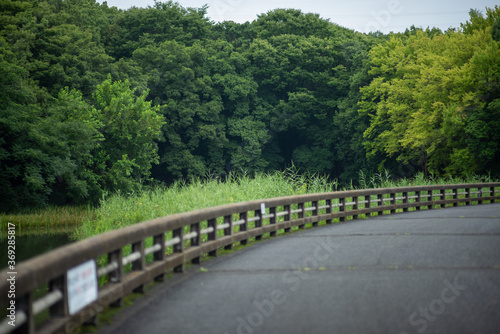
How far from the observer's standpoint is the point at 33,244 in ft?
72.2

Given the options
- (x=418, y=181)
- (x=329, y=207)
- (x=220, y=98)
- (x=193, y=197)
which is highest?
(x=220, y=98)

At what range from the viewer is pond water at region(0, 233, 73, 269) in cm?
1866

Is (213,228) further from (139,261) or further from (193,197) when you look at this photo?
(193,197)

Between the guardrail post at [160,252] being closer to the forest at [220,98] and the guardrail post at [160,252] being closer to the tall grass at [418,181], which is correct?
the tall grass at [418,181]

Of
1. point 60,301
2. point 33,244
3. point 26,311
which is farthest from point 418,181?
point 26,311

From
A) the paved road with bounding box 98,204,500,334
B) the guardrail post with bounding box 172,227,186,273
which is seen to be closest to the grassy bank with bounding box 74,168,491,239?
the paved road with bounding box 98,204,500,334

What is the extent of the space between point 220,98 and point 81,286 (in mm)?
53308

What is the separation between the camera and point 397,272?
9289 millimetres

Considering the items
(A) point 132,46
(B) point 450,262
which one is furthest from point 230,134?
(B) point 450,262

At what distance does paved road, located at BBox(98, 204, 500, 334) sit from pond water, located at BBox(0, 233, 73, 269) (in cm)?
918

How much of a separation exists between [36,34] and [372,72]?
1173 inches

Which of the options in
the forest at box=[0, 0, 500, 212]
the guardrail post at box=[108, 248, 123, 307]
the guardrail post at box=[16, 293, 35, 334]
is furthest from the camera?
the forest at box=[0, 0, 500, 212]

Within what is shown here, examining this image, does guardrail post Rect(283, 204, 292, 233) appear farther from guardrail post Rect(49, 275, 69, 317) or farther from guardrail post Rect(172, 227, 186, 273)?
guardrail post Rect(49, 275, 69, 317)

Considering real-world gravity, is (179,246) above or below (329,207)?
above
